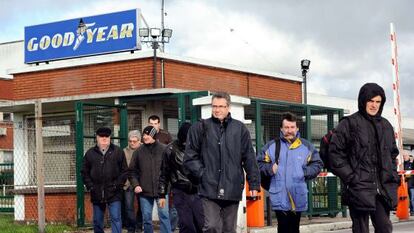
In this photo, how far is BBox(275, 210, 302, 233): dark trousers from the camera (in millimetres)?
8797

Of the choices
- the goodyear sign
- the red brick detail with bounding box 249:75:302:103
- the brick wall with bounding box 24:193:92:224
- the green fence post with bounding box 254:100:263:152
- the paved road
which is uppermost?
the goodyear sign

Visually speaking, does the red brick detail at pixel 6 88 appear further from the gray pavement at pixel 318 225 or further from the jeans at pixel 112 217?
the jeans at pixel 112 217

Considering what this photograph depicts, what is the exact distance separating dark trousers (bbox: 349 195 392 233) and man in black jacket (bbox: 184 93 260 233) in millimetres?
1072

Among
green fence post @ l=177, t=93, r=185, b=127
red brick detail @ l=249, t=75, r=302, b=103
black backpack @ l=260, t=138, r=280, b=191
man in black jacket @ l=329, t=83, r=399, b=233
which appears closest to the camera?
man in black jacket @ l=329, t=83, r=399, b=233

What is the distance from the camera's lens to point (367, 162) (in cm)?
744

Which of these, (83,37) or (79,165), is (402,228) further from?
(83,37)

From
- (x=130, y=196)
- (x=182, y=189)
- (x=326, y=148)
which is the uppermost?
(x=326, y=148)

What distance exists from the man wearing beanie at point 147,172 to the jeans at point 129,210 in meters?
1.20

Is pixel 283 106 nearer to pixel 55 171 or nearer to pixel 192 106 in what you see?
pixel 192 106

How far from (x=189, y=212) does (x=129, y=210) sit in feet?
12.6

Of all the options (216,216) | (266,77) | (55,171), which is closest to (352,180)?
(216,216)

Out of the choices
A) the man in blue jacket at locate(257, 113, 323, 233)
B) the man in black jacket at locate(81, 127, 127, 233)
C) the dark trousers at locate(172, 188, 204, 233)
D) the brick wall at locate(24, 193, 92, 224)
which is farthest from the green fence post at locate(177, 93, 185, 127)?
the man in blue jacket at locate(257, 113, 323, 233)

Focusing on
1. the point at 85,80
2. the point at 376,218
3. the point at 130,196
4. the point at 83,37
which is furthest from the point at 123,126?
the point at 376,218

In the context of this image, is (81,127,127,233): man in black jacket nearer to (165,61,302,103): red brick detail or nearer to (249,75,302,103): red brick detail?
(165,61,302,103): red brick detail
